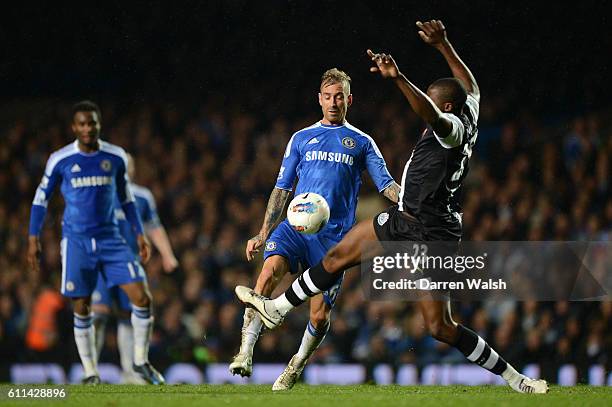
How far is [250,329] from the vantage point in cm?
679

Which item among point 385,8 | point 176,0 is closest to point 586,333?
point 385,8

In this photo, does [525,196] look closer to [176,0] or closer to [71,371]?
[71,371]

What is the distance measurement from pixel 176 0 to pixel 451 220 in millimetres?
11666

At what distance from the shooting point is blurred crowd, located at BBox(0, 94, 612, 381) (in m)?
11.2

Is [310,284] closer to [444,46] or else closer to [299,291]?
[299,291]

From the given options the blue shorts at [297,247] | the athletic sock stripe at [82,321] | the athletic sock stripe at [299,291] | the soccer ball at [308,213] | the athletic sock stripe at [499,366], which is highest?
the soccer ball at [308,213]

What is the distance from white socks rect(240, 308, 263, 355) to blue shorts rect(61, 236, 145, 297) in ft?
6.70

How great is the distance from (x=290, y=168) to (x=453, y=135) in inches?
64.2

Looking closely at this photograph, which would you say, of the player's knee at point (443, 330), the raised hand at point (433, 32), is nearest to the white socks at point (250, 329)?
the player's knee at point (443, 330)

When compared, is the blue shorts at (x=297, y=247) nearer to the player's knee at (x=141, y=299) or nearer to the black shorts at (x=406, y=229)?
the black shorts at (x=406, y=229)

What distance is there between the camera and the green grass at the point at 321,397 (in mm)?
5781

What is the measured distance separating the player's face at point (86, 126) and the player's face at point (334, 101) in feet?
6.92

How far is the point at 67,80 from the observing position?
1631cm

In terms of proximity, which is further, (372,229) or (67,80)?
(67,80)
